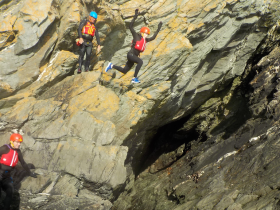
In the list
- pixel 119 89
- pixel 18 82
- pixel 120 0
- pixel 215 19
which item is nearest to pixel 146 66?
pixel 119 89

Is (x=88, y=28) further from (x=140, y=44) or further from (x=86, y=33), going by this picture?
(x=140, y=44)

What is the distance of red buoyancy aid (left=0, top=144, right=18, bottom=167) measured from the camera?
10.7 meters

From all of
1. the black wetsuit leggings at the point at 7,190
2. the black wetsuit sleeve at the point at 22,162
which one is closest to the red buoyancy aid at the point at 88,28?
the black wetsuit sleeve at the point at 22,162

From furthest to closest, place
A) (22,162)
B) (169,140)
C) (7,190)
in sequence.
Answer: (169,140) → (22,162) → (7,190)

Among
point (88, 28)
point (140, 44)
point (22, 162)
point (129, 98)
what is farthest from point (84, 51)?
point (22, 162)

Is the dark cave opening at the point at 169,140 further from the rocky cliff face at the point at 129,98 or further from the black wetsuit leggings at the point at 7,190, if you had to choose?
the black wetsuit leggings at the point at 7,190

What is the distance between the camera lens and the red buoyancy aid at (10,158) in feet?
35.0

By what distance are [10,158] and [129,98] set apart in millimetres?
7681

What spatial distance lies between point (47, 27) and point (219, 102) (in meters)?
15.9

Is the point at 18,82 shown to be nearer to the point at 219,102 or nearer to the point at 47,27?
the point at 47,27

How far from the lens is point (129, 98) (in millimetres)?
16375

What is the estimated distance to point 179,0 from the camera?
1723 centimetres

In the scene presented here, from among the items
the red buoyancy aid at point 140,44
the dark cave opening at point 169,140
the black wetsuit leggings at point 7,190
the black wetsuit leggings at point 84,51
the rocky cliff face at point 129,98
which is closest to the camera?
the black wetsuit leggings at point 7,190

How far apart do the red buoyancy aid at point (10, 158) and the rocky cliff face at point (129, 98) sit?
1.78m
